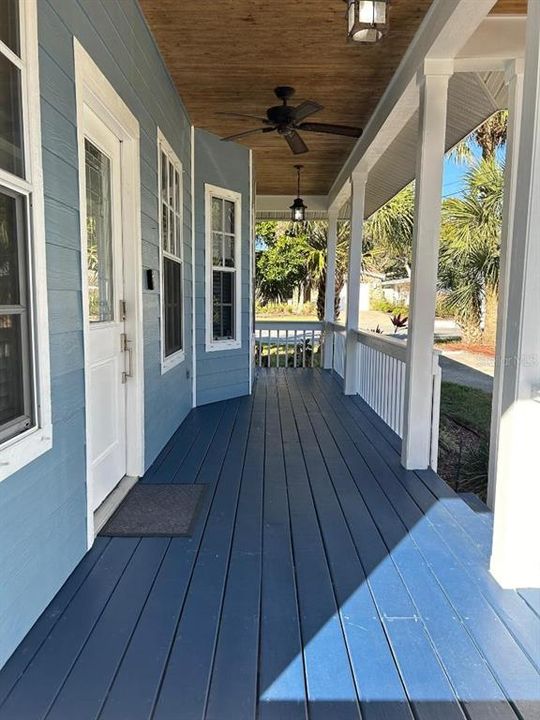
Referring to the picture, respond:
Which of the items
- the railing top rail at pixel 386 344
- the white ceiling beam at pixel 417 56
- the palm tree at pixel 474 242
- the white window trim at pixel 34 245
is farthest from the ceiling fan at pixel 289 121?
the palm tree at pixel 474 242

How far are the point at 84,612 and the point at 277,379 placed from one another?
18.9 feet

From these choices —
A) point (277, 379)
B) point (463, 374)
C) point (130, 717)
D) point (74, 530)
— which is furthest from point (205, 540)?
point (463, 374)

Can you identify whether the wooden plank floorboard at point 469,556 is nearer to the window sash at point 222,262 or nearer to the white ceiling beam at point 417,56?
the white ceiling beam at point 417,56

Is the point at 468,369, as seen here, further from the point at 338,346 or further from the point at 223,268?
the point at 223,268

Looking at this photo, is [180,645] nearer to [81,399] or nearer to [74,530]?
[74,530]

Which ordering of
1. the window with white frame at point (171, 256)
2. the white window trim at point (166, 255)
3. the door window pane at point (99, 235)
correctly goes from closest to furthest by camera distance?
the door window pane at point (99, 235) → the white window trim at point (166, 255) → the window with white frame at point (171, 256)

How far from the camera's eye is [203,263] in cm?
545

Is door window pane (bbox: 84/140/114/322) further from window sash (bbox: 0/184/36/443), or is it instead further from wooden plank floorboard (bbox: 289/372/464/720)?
wooden plank floorboard (bbox: 289/372/464/720)

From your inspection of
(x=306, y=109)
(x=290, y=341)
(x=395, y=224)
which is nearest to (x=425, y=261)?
(x=306, y=109)

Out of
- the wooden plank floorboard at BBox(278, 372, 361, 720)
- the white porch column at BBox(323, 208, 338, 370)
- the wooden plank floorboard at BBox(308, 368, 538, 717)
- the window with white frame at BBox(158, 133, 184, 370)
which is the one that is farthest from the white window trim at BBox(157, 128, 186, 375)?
the white porch column at BBox(323, 208, 338, 370)

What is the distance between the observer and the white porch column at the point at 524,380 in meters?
1.88

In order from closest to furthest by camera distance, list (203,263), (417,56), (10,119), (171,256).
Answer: (10,119)
(417,56)
(171,256)
(203,263)

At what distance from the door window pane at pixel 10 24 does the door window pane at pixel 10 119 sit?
65 mm

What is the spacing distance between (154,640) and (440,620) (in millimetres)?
1016
